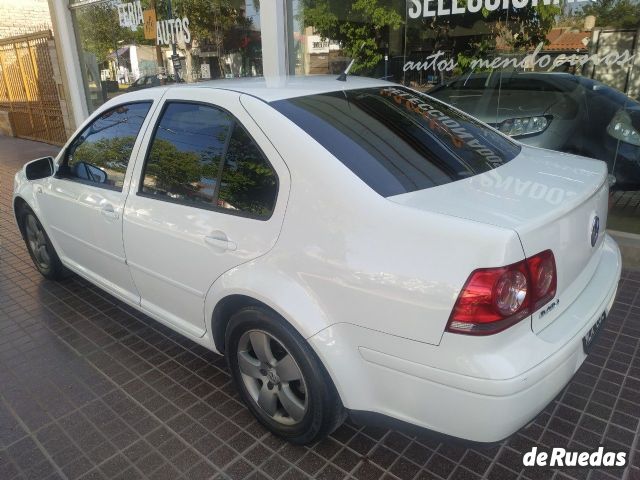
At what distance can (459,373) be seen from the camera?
5.63 feet

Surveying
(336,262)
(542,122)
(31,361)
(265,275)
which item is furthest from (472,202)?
(542,122)

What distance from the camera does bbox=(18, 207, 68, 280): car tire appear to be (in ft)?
13.6

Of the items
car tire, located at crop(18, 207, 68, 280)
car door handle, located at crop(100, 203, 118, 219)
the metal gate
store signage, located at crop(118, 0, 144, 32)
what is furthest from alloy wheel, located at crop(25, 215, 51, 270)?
the metal gate

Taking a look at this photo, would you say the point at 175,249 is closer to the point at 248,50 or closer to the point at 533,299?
the point at 533,299

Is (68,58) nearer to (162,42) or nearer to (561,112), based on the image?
(162,42)

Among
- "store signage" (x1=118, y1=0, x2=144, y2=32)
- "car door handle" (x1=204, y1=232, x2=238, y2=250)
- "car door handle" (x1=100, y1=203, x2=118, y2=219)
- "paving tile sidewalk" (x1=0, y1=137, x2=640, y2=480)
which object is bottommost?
"paving tile sidewalk" (x1=0, y1=137, x2=640, y2=480)

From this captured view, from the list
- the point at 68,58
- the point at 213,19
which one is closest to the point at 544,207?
the point at 213,19

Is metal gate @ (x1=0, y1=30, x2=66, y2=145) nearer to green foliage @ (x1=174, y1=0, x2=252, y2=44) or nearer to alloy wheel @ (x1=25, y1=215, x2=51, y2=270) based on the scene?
green foliage @ (x1=174, y1=0, x2=252, y2=44)

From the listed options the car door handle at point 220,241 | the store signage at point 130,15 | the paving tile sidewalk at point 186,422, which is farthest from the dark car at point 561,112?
the store signage at point 130,15

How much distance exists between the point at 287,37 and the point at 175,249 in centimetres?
469

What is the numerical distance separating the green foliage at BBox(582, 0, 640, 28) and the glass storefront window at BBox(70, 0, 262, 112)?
13.7 ft

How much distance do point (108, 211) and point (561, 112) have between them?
455 centimetres

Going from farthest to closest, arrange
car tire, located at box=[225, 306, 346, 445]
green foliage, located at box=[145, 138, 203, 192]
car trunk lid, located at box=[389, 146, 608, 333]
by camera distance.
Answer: green foliage, located at box=[145, 138, 203, 192]
car tire, located at box=[225, 306, 346, 445]
car trunk lid, located at box=[389, 146, 608, 333]

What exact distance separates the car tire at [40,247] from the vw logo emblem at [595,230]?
12.6 feet
